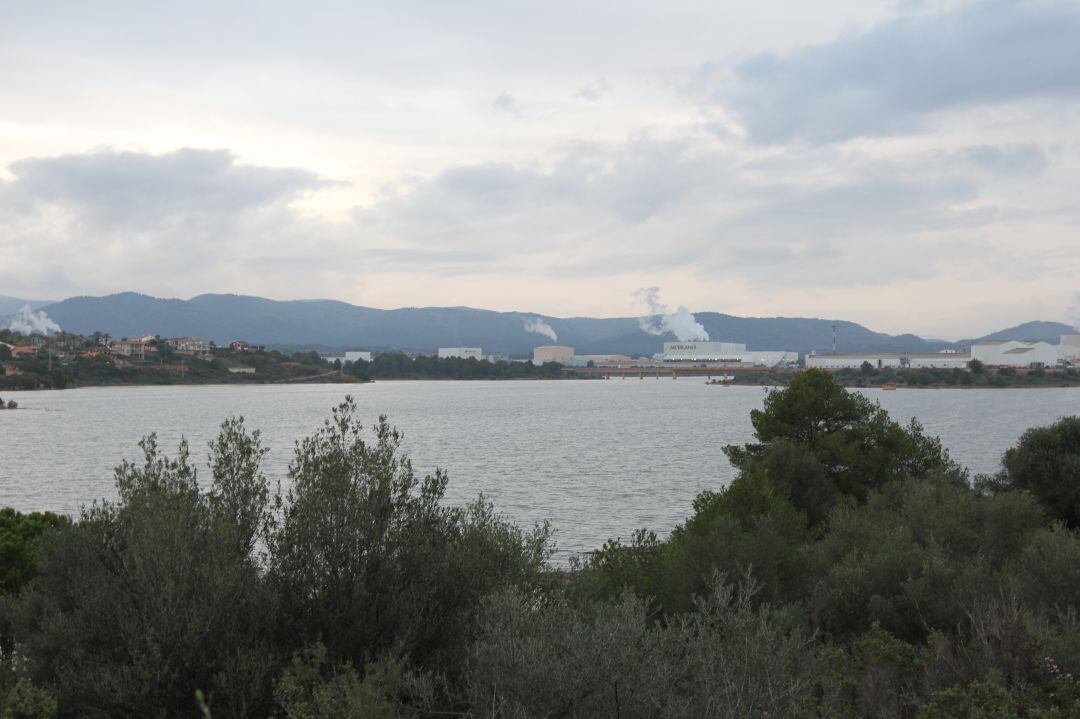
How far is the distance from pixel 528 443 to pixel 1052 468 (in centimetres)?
5297

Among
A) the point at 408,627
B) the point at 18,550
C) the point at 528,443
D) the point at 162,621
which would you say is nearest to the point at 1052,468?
the point at 408,627

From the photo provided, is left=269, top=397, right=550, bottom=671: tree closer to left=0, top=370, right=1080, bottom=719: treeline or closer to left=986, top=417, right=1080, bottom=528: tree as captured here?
left=0, top=370, right=1080, bottom=719: treeline

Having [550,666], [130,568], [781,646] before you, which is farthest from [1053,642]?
[130,568]

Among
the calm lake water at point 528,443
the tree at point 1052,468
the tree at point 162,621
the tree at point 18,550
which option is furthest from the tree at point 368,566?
the tree at point 1052,468

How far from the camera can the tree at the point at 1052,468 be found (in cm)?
2756

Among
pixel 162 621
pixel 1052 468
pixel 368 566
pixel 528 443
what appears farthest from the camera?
pixel 528 443

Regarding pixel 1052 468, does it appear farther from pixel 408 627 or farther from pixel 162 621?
pixel 162 621

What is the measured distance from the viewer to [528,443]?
78.7 meters

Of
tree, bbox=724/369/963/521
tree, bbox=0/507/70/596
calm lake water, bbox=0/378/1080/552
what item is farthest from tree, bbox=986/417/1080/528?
tree, bbox=0/507/70/596

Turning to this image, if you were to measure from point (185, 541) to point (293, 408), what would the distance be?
121837 millimetres

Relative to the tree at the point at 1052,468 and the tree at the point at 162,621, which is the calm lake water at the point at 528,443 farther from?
the tree at the point at 162,621

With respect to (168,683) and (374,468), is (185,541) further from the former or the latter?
(374,468)

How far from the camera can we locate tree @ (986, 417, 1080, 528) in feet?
90.4

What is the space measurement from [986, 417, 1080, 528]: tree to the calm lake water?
12.8m
